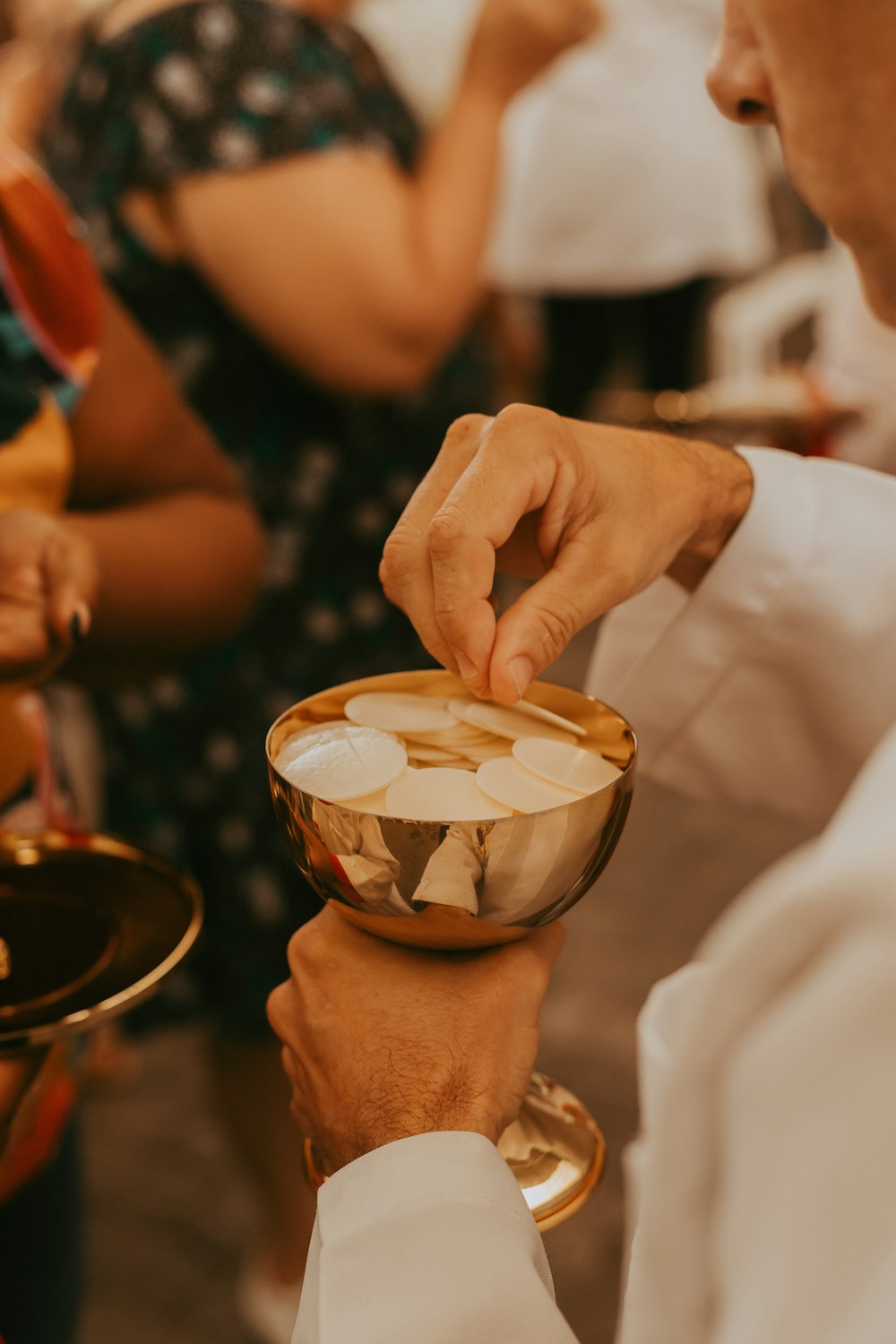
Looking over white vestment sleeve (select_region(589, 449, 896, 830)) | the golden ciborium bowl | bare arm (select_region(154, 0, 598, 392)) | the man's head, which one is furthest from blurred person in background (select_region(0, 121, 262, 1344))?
the man's head

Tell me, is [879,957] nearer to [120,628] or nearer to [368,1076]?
[368,1076]

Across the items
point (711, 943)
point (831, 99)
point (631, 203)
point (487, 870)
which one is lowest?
point (631, 203)

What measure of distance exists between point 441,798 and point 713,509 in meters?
0.33

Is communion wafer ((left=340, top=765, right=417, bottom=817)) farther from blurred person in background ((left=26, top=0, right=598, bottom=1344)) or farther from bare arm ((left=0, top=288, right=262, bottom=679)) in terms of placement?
blurred person in background ((left=26, top=0, right=598, bottom=1344))

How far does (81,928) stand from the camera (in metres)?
0.69

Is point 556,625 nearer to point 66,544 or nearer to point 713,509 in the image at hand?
point 713,509

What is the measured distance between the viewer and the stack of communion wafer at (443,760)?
1.75 feet

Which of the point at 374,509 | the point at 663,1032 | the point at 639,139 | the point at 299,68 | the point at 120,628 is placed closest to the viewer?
the point at 663,1032

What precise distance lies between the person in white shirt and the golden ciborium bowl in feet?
0.14

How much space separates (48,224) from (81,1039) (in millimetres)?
663

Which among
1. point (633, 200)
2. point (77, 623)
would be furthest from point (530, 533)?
point (633, 200)

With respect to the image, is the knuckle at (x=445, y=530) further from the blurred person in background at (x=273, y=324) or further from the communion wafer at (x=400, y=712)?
the blurred person in background at (x=273, y=324)

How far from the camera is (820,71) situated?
1.98ft

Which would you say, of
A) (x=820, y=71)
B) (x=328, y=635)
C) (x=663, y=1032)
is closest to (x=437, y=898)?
(x=663, y=1032)
